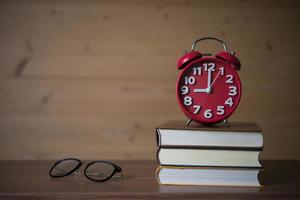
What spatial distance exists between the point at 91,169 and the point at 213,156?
33 cm

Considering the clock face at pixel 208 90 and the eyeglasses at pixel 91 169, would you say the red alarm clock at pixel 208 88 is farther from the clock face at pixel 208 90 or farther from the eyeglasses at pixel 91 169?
the eyeglasses at pixel 91 169

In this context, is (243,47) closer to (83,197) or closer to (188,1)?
(188,1)

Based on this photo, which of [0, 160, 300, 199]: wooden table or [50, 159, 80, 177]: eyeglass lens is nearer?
[0, 160, 300, 199]: wooden table

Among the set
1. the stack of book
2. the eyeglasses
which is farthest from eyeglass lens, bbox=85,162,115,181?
the stack of book

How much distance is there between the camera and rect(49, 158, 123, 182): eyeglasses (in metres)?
0.86

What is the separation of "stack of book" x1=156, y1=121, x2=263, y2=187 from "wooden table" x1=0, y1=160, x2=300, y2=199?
2 centimetres

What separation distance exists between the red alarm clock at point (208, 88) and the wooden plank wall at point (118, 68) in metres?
0.35

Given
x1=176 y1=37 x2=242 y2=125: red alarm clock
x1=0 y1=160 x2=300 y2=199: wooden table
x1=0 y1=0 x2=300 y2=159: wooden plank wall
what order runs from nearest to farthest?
x1=0 y1=160 x2=300 y2=199: wooden table, x1=176 y1=37 x2=242 y2=125: red alarm clock, x1=0 y1=0 x2=300 y2=159: wooden plank wall

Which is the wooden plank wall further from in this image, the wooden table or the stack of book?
the stack of book

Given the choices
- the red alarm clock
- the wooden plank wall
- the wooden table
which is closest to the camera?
the wooden table

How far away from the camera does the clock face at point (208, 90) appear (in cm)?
85

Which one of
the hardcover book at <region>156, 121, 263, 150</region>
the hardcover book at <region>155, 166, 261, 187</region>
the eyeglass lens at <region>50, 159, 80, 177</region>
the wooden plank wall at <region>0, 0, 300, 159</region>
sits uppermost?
the wooden plank wall at <region>0, 0, 300, 159</region>

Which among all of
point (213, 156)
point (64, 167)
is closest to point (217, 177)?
point (213, 156)

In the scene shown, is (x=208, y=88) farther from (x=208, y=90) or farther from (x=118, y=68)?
(x=118, y=68)
